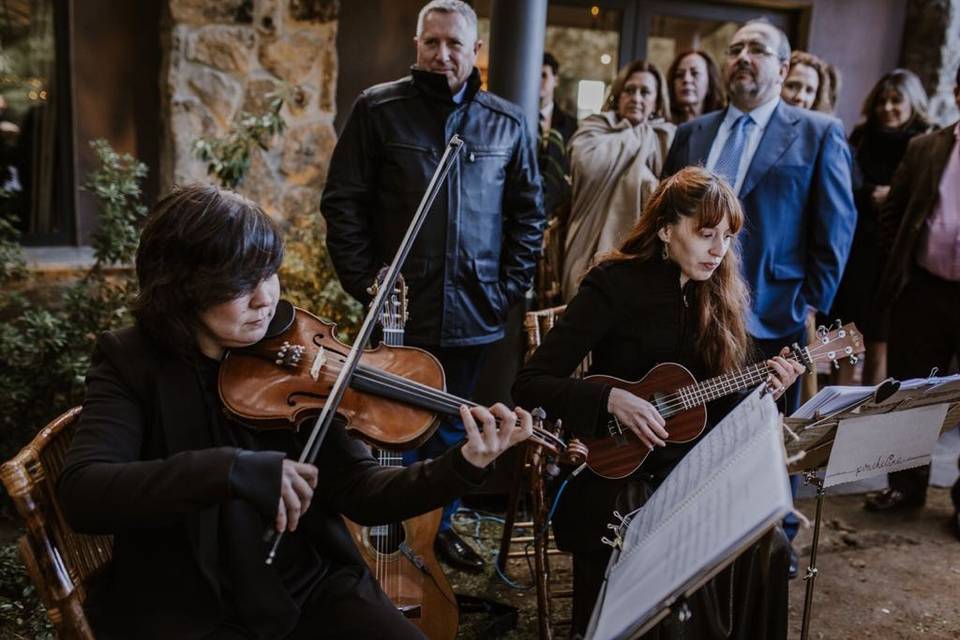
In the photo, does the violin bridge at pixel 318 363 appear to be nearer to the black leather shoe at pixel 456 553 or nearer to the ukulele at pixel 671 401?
the ukulele at pixel 671 401

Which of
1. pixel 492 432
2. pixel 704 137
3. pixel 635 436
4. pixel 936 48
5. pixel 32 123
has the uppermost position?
pixel 936 48

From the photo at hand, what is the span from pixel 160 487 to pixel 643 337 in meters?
1.29

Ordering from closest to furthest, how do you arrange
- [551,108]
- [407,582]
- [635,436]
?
[635,436], [407,582], [551,108]

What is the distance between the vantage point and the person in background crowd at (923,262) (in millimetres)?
3275

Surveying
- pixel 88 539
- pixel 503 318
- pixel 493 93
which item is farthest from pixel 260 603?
pixel 493 93

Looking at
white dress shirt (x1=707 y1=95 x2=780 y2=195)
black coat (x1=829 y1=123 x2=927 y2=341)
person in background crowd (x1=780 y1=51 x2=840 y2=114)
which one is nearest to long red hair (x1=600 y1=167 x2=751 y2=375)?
white dress shirt (x1=707 y1=95 x2=780 y2=195)

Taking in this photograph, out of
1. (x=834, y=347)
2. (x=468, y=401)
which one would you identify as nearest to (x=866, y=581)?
(x=834, y=347)

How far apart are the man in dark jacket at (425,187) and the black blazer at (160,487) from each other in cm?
121

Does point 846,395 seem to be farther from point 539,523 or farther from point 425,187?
point 425,187

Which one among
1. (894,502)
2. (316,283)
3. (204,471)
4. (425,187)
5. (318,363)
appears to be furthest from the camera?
(894,502)

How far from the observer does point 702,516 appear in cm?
114

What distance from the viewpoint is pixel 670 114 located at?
3730 millimetres

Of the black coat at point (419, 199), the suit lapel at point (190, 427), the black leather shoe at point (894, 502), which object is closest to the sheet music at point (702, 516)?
the suit lapel at point (190, 427)

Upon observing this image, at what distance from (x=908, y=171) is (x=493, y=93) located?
1744 millimetres
